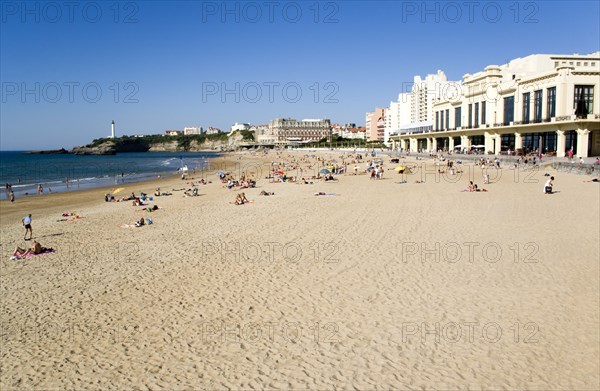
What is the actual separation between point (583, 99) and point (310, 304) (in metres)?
36.4

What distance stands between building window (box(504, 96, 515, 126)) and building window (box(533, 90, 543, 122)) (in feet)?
10.4

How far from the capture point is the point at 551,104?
3584cm

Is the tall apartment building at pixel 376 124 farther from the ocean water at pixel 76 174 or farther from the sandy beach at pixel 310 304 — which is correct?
the sandy beach at pixel 310 304

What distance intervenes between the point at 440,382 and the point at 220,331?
10.2 ft

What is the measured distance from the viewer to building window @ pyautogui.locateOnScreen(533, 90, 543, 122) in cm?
3722

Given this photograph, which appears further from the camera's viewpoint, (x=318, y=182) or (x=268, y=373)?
(x=318, y=182)

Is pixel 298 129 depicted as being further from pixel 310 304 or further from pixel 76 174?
pixel 310 304

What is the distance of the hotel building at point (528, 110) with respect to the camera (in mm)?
34250

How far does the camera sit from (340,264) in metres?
9.45

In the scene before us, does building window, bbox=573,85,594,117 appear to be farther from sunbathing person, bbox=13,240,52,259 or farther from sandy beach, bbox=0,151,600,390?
sunbathing person, bbox=13,240,52,259

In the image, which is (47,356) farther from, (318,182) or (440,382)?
(318,182)

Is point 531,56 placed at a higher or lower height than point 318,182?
higher

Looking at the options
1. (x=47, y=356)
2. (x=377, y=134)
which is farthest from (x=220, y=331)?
(x=377, y=134)

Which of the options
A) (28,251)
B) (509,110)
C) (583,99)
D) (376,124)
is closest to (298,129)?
(376,124)
